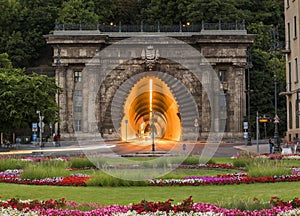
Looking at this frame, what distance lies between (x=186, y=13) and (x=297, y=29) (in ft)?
166

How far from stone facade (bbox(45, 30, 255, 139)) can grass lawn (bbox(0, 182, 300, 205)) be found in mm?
57315

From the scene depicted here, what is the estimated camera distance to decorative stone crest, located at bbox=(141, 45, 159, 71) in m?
81.6

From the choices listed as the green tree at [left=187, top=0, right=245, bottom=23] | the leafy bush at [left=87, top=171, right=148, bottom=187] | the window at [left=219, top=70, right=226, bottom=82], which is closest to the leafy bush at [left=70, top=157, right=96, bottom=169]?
the leafy bush at [left=87, top=171, right=148, bottom=187]

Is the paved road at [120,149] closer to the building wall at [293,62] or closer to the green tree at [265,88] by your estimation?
the building wall at [293,62]

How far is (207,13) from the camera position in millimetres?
101188

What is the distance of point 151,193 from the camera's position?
2139cm

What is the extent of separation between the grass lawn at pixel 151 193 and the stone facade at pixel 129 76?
57.3 meters

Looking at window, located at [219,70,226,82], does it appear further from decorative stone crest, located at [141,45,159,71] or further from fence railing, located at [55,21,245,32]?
decorative stone crest, located at [141,45,159,71]

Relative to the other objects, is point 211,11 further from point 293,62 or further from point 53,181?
point 53,181

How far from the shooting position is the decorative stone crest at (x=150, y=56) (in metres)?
81.6

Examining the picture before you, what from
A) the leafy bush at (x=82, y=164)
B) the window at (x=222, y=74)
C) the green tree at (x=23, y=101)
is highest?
the window at (x=222, y=74)

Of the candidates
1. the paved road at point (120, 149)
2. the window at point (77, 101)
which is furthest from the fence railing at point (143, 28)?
the paved road at point (120, 149)

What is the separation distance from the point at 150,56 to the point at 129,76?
13.5ft

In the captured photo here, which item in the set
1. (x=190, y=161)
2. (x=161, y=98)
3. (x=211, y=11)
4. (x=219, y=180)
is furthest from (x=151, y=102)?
(x=219, y=180)
